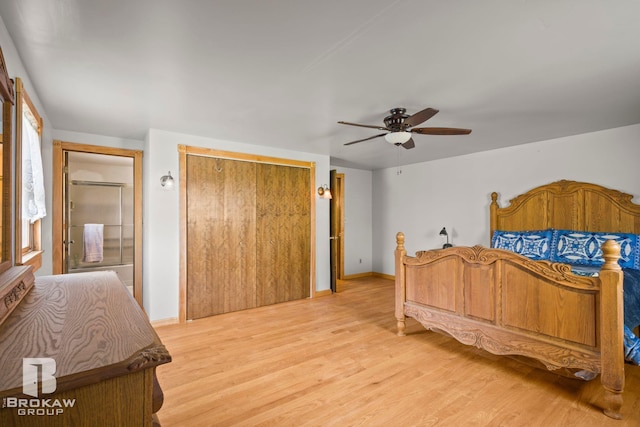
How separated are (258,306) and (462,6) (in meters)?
4.09

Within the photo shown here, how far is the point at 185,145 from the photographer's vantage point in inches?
155

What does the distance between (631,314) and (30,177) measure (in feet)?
15.9

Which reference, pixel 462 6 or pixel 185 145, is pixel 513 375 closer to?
pixel 462 6

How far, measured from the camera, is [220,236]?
4.15 m

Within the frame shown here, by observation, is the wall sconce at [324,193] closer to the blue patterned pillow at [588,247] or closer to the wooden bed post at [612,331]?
the blue patterned pillow at [588,247]

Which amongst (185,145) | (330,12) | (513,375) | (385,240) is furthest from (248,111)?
(385,240)

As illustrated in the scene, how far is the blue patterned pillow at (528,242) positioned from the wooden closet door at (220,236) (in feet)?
11.7

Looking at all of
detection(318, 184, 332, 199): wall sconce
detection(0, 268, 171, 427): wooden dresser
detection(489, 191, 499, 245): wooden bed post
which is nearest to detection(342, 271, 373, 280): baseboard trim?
detection(318, 184, 332, 199): wall sconce

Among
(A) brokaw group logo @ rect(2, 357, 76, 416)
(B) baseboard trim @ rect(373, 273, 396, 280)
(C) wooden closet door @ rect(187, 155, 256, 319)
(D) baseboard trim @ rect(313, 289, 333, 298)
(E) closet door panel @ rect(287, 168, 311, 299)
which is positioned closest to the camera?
(A) brokaw group logo @ rect(2, 357, 76, 416)

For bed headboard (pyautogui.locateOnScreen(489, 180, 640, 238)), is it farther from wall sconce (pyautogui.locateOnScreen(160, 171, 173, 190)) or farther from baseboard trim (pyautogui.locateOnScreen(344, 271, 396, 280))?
wall sconce (pyautogui.locateOnScreen(160, 171, 173, 190))

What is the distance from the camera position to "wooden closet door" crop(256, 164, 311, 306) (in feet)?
14.8

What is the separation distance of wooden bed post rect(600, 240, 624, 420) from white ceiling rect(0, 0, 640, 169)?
4.45 ft

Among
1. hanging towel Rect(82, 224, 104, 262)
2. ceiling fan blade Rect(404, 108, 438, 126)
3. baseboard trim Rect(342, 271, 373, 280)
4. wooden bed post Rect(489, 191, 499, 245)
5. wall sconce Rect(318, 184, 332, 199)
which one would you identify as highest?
ceiling fan blade Rect(404, 108, 438, 126)

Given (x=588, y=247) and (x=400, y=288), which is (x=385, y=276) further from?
(x=588, y=247)
